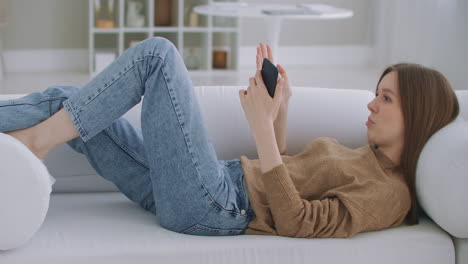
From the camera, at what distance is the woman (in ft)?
5.88

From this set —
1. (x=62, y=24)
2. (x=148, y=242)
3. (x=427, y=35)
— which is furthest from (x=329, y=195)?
(x=62, y=24)

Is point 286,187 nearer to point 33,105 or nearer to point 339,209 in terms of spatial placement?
point 339,209

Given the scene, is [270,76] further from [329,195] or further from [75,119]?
[75,119]

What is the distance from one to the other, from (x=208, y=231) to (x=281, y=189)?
234 mm

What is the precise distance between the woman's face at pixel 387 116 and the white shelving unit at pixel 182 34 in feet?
11.7

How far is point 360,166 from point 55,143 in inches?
30.7

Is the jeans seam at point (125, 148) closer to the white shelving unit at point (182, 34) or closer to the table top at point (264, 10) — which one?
the table top at point (264, 10)

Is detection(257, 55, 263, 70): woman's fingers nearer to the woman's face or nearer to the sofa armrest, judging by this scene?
the woman's face

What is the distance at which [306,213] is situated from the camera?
5.81 ft

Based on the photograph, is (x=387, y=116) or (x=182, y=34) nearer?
(x=387, y=116)

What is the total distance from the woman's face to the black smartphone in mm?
321

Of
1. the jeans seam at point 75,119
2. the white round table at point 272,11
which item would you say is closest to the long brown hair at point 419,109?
the jeans seam at point 75,119

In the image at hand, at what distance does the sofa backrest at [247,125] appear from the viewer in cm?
225

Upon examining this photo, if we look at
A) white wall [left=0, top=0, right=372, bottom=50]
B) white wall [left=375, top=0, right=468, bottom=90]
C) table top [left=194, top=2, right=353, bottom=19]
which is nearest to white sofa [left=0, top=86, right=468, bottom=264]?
table top [left=194, top=2, right=353, bottom=19]
